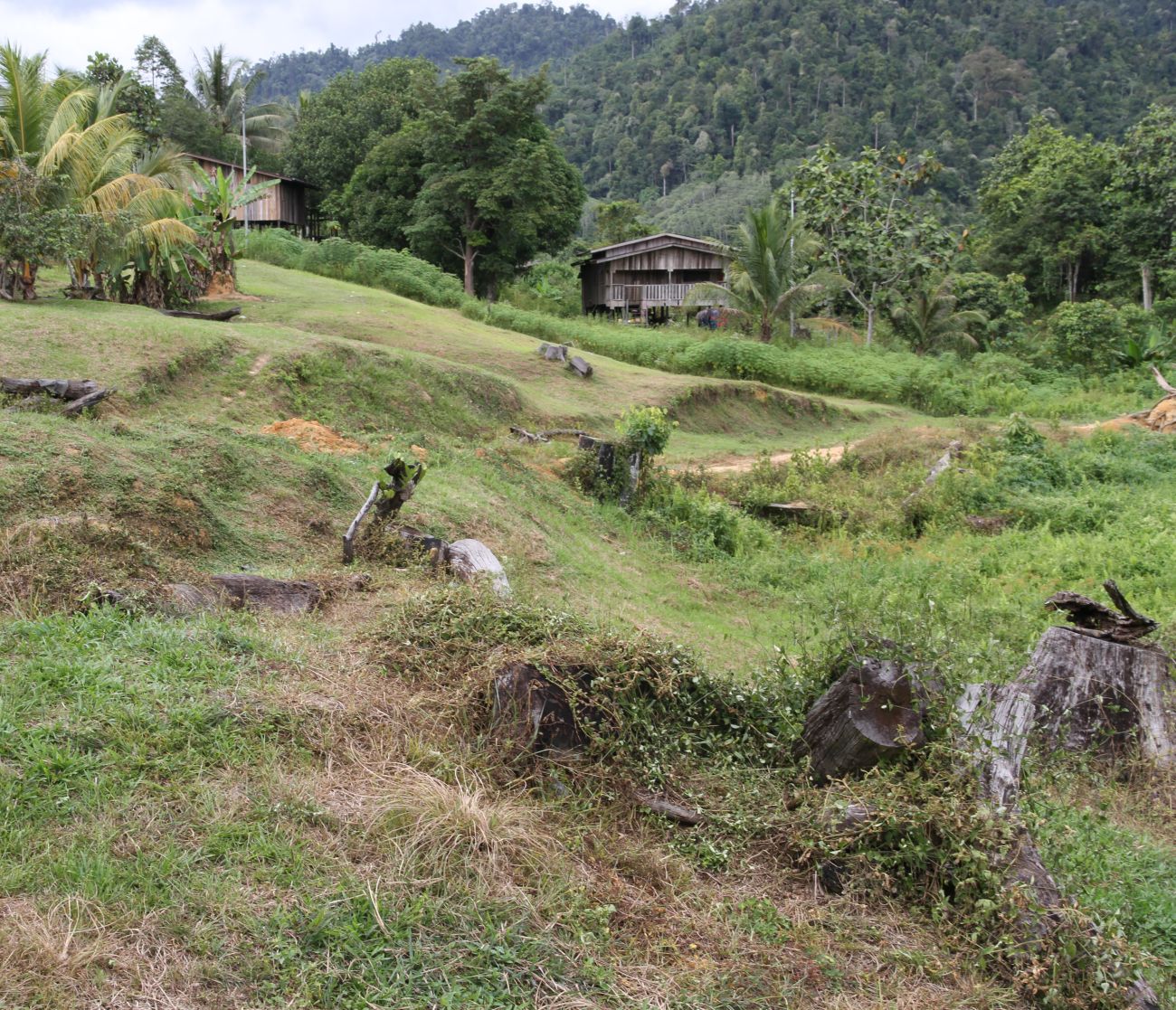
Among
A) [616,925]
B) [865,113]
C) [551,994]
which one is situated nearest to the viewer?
[551,994]

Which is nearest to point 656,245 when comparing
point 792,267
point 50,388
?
point 792,267

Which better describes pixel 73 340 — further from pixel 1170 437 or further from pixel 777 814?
pixel 1170 437

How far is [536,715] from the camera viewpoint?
156 inches

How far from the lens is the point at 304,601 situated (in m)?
5.80

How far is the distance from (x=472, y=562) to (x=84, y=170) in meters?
11.4

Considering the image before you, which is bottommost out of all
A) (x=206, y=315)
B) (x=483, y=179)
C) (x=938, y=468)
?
(x=938, y=468)

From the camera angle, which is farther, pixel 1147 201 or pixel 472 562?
pixel 1147 201

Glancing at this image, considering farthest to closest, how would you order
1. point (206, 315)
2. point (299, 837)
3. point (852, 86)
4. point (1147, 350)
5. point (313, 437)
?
1. point (852, 86)
2. point (1147, 350)
3. point (206, 315)
4. point (313, 437)
5. point (299, 837)

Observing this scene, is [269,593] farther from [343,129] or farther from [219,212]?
[343,129]

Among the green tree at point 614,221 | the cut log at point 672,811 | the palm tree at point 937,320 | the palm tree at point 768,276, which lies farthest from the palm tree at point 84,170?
the green tree at point 614,221

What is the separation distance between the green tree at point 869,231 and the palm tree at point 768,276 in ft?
7.57

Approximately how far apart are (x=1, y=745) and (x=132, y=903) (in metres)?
0.97

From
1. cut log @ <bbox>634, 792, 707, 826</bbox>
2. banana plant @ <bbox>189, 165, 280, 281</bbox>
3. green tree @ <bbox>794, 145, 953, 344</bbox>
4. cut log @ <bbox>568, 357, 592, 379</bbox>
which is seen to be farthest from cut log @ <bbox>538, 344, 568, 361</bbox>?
cut log @ <bbox>634, 792, 707, 826</bbox>

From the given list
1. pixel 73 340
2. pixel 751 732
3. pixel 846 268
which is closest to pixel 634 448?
pixel 73 340
